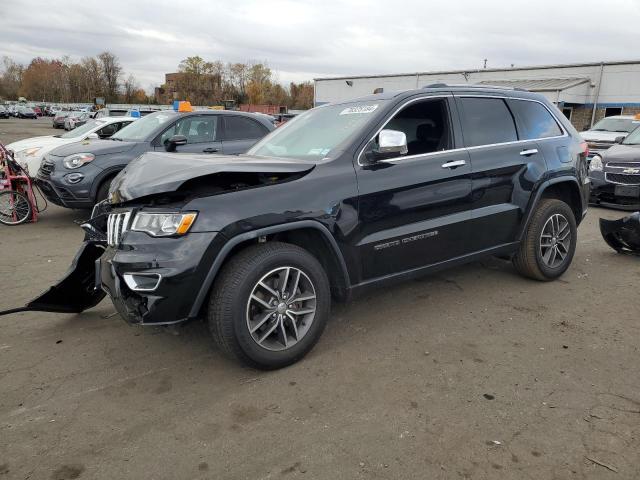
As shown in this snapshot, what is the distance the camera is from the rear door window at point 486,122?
409 centimetres

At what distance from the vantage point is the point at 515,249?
448 cm

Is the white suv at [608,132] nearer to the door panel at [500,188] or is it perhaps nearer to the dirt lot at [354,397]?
the door panel at [500,188]

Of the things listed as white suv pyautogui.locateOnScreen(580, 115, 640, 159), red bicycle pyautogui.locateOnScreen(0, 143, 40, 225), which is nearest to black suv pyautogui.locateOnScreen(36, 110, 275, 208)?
red bicycle pyautogui.locateOnScreen(0, 143, 40, 225)

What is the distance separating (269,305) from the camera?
120 inches

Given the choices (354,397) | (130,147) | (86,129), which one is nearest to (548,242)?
(354,397)

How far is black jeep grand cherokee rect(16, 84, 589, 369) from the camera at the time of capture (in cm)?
284

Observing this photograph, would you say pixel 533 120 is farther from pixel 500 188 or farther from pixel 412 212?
pixel 412 212

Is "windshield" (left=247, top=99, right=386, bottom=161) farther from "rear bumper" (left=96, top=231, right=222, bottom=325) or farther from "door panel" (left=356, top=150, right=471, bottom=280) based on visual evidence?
"rear bumper" (left=96, top=231, right=222, bottom=325)

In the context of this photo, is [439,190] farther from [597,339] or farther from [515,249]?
[597,339]

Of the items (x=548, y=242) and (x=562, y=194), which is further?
(x=562, y=194)

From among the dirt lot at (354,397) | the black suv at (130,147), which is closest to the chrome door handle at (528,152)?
the dirt lot at (354,397)

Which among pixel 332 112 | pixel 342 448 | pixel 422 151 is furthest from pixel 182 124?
pixel 342 448

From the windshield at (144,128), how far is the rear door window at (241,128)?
2.92ft

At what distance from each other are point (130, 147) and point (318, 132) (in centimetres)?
460
